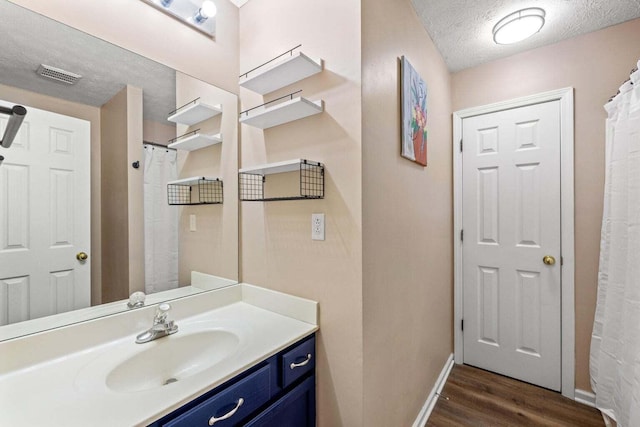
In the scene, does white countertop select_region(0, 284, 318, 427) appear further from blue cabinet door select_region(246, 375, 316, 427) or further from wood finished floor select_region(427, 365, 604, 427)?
wood finished floor select_region(427, 365, 604, 427)

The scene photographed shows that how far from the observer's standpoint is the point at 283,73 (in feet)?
4.26

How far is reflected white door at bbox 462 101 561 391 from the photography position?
199cm

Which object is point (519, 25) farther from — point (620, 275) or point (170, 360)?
point (170, 360)

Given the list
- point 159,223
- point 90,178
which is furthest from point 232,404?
point 90,178

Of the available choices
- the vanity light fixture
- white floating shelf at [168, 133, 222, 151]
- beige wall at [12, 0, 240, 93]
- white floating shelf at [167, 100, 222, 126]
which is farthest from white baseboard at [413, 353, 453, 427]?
the vanity light fixture

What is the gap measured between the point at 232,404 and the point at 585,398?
A: 2.37 metres

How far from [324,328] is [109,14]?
1.63 m

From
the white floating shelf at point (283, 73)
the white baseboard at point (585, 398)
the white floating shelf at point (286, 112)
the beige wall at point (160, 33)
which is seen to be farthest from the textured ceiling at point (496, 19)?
the white baseboard at point (585, 398)

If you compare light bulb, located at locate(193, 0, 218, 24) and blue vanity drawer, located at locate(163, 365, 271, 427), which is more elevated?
light bulb, located at locate(193, 0, 218, 24)

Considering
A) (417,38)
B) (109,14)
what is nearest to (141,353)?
(109,14)

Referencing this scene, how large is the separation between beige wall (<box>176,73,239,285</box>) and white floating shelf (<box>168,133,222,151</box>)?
0.03 metres

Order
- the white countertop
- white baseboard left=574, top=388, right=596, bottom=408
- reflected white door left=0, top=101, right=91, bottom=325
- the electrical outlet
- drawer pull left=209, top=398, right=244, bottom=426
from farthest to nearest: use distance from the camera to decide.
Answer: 1. white baseboard left=574, top=388, right=596, bottom=408
2. the electrical outlet
3. reflected white door left=0, top=101, right=91, bottom=325
4. drawer pull left=209, top=398, right=244, bottom=426
5. the white countertop

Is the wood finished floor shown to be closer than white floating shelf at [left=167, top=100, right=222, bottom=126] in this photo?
No

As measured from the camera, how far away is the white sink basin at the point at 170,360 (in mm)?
997
